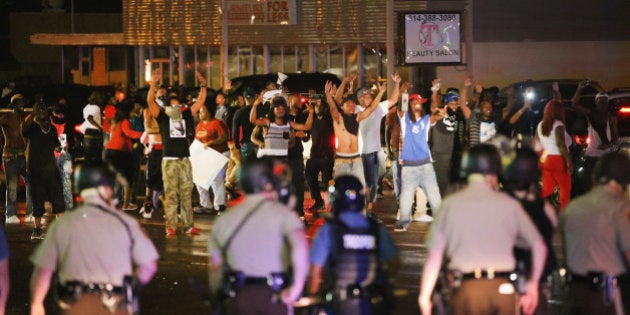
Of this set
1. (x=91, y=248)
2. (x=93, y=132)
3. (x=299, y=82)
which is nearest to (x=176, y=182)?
(x=93, y=132)

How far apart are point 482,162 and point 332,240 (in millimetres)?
1006

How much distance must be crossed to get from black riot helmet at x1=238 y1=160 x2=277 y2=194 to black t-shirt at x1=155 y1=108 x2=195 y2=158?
8.09 metres

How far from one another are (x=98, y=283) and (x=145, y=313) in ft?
13.0

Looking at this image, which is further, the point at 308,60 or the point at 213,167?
the point at 308,60

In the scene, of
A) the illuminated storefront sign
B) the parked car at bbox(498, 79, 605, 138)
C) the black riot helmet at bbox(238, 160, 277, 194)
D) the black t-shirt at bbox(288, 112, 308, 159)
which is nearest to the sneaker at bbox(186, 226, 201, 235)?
the black t-shirt at bbox(288, 112, 308, 159)

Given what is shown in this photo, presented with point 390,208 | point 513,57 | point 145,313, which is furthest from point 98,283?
point 513,57

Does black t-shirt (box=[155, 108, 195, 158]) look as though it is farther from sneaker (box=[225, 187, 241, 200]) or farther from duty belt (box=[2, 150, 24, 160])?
sneaker (box=[225, 187, 241, 200])

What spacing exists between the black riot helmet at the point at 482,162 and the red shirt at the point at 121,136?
11386 millimetres

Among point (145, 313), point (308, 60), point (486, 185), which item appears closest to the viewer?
point (486, 185)

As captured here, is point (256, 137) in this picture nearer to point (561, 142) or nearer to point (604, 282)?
point (561, 142)

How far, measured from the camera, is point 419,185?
1594 centimetres

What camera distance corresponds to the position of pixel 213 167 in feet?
59.5

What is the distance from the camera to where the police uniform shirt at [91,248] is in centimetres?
695

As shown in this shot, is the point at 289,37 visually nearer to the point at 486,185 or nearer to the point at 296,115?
the point at 296,115
